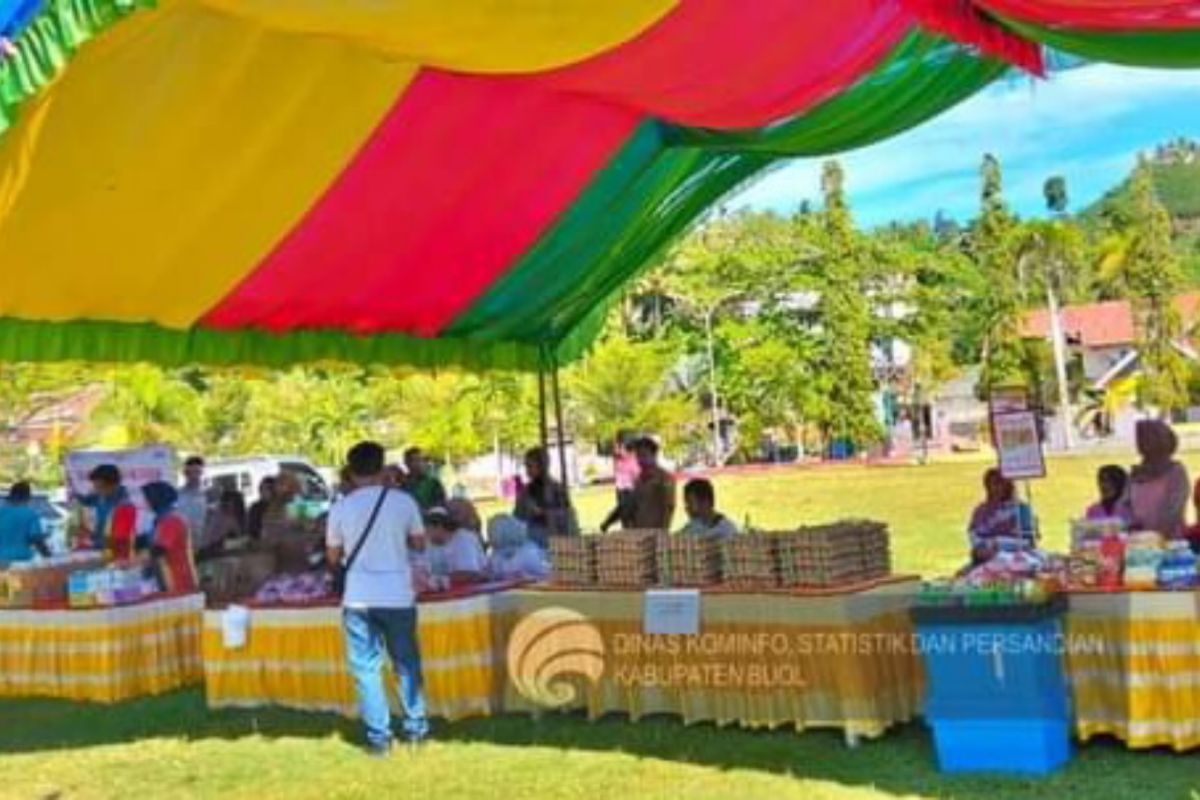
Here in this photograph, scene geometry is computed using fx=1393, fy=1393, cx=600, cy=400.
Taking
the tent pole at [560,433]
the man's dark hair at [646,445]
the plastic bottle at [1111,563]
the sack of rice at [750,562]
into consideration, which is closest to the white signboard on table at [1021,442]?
the plastic bottle at [1111,563]

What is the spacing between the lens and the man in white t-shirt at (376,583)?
20.4 feet

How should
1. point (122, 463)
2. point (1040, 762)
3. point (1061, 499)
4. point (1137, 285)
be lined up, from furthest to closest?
point (1137, 285), point (1061, 499), point (122, 463), point (1040, 762)

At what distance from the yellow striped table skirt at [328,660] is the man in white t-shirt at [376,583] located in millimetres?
428

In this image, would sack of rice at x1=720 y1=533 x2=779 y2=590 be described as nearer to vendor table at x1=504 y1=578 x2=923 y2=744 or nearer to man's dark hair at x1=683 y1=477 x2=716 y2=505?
vendor table at x1=504 y1=578 x2=923 y2=744

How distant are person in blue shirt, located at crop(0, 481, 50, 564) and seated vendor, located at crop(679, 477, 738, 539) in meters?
5.51

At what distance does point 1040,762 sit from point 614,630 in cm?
202

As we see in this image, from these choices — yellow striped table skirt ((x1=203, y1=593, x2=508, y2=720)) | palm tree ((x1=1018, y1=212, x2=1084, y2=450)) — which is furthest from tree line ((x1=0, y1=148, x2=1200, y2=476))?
yellow striped table skirt ((x1=203, y1=593, x2=508, y2=720))

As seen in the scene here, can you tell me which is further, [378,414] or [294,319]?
[378,414]

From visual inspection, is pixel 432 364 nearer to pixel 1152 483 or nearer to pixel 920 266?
pixel 1152 483

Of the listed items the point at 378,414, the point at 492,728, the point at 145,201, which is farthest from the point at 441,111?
the point at 378,414

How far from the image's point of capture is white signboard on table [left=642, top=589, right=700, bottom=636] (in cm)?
620

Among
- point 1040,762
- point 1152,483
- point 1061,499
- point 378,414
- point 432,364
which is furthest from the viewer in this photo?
point 378,414

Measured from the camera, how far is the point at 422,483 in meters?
10.7

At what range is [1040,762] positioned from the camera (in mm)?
5238
